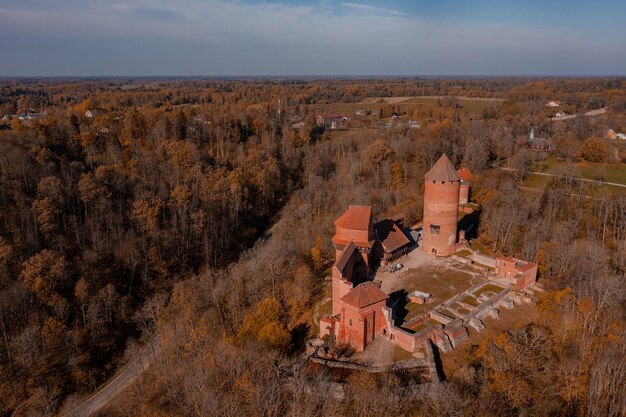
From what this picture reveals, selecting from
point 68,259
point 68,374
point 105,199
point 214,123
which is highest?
point 214,123

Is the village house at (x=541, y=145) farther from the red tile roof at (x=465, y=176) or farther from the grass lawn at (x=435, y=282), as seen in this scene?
the grass lawn at (x=435, y=282)

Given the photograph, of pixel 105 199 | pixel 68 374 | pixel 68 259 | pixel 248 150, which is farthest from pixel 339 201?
pixel 68 374

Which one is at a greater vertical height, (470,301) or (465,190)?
(465,190)

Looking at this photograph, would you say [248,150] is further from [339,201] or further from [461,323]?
[461,323]

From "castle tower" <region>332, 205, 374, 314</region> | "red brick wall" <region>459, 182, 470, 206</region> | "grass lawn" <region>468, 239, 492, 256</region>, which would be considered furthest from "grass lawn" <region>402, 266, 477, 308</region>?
"red brick wall" <region>459, 182, 470, 206</region>

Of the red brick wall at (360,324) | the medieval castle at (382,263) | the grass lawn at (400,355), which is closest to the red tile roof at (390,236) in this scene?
the medieval castle at (382,263)

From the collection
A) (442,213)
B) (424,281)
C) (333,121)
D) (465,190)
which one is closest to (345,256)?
(424,281)

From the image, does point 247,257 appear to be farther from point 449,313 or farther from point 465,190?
point 465,190
